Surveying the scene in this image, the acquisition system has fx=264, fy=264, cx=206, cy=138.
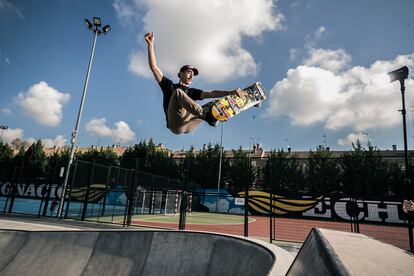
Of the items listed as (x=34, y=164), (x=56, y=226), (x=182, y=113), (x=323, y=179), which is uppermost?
(x=323, y=179)

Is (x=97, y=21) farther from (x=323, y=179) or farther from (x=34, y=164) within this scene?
(x=34, y=164)

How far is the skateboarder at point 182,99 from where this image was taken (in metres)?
4.33

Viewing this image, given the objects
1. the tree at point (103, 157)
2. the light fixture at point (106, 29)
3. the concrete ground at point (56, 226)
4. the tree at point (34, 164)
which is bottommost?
the concrete ground at point (56, 226)

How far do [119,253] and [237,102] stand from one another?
3971 mm

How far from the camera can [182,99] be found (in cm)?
426

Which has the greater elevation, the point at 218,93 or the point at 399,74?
the point at 399,74

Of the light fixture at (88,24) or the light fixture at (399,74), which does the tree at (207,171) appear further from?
the light fixture at (399,74)

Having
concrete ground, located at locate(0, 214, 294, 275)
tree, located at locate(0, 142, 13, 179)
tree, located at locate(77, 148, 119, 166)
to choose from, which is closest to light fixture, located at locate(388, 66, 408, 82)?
concrete ground, located at locate(0, 214, 294, 275)

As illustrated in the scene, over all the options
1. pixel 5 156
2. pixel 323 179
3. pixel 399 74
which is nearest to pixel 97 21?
pixel 399 74

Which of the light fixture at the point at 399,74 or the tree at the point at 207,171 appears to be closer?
the light fixture at the point at 399,74

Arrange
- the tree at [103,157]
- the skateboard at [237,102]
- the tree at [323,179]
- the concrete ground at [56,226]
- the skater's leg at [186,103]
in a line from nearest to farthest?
the skater's leg at [186,103] → the skateboard at [237,102] → the concrete ground at [56,226] → the tree at [323,179] → the tree at [103,157]

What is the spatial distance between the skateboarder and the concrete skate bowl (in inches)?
90.0

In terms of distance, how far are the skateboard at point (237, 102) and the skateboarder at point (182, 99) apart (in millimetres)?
123

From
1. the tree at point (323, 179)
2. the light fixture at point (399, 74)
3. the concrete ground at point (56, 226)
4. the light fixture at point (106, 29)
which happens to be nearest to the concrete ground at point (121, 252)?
the concrete ground at point (56, 226)
